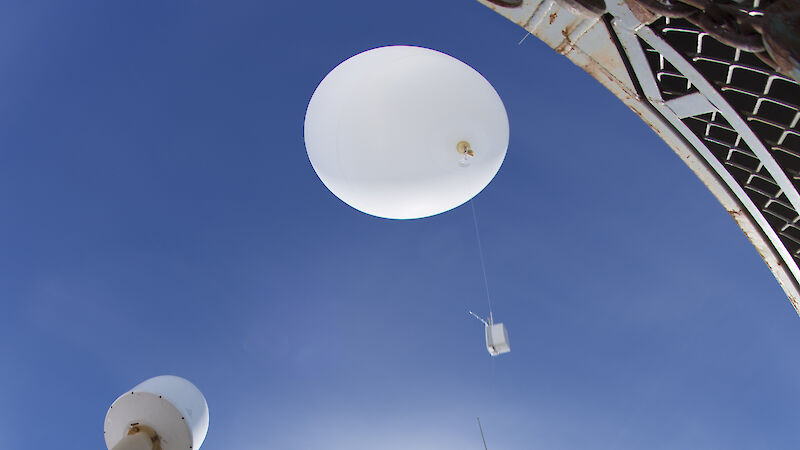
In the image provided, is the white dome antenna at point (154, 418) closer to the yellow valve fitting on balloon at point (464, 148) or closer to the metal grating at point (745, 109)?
the yellow valve fitting on balloon at point (464, 148)

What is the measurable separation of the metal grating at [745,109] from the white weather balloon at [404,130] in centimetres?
260

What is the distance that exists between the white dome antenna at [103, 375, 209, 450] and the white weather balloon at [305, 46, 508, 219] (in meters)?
2.79

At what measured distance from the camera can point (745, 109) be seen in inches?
251

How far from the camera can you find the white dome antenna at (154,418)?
4363 millimetres

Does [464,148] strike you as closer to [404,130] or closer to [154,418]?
[404,130]

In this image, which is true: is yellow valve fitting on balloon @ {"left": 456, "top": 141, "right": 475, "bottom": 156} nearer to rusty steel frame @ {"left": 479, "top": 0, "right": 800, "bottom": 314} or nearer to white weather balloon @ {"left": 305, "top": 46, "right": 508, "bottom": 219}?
white weather balloon @ {"left": 305, "top": 46, "right": 508, "bottom": 219}

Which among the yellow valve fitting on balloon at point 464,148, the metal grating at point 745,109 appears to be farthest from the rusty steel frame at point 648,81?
the yellow valve fitting on balloon at point 464,148

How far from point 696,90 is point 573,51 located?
169 cm

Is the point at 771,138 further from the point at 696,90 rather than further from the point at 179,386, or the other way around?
the point at 179,386

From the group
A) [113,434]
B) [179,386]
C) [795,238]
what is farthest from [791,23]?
[795,238]

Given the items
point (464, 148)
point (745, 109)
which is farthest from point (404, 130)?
point (745, 109)

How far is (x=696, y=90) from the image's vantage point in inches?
261

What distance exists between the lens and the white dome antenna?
4363 mm

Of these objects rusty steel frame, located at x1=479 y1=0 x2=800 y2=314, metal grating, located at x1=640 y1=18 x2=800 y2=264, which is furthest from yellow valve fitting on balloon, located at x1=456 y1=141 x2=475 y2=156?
metal grating, located at x1=640 y1=18 x2=800 y2=264
